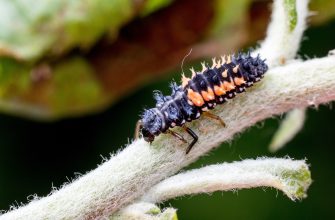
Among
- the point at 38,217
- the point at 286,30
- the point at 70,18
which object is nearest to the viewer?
the point at 38,217

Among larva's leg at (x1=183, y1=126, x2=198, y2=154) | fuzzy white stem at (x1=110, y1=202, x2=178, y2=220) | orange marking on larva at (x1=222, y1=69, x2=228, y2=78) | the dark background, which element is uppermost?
orange marking on larva at (x1=222, y1=69, x2=228, y2=78)

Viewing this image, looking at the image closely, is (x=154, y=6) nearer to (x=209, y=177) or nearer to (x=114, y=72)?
(x=114, y=72)

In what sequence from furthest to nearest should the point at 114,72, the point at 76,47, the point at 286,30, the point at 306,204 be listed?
1. the point at 306,204
2. the point at 114,72
3. the point at 76,47
4. the point at 286,30

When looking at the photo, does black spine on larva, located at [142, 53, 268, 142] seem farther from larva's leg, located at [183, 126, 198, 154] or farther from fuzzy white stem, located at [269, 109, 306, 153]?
fuzzy white stem, located at [269, 109, 306, 153]

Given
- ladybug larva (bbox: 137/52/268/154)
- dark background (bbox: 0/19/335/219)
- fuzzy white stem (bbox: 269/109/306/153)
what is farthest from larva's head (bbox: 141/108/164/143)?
dark background (bbox: 0/19/335/219)

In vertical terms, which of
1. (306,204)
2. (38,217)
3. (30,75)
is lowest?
(306,204)

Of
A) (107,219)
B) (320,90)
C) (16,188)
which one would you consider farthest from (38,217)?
(16,188)

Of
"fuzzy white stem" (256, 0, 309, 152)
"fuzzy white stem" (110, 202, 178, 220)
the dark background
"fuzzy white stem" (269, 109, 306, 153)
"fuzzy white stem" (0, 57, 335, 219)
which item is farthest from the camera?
the dark background
